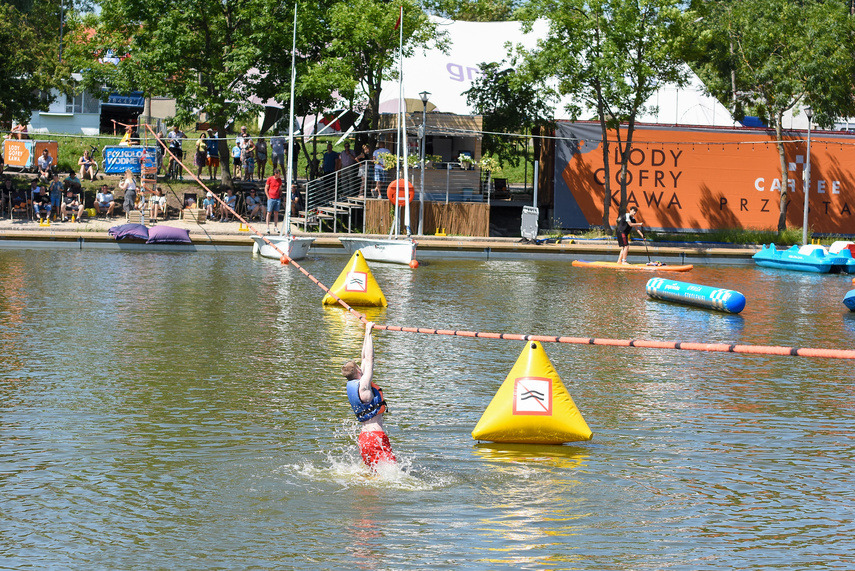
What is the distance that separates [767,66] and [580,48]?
8.23 meters

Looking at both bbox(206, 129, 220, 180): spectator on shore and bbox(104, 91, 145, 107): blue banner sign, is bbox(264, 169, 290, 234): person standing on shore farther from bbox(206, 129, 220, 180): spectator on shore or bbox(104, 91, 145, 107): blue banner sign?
bbox(104, 91, 145, 107): blue banner sign

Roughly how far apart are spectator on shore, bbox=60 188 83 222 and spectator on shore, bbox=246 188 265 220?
6035mm

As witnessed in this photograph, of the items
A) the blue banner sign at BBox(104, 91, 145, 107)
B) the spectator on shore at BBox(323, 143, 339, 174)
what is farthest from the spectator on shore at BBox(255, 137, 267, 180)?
the blue banner sign at BBox(104, 91, 145, 107)

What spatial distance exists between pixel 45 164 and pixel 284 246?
43.2 feet

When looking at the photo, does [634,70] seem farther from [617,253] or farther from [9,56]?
[9,56]

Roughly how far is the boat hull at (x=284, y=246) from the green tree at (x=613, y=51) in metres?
12.1

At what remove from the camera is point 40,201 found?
36281 millimetres

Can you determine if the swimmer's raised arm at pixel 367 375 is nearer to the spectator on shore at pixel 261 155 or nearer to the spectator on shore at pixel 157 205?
the spectator on shore at pixel 157 205

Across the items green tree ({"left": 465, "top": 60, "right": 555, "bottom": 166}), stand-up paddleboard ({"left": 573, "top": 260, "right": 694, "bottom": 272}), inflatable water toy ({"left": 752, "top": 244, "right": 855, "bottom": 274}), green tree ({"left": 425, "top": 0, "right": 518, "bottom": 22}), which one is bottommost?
stand-up paddleboard ({"left": 573, "top": 260, "right": 694, "bottom": 272})

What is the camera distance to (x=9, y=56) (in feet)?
127

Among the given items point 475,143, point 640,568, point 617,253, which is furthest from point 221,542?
point 475,143

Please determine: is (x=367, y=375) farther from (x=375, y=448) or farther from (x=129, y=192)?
(x=129, y=192)

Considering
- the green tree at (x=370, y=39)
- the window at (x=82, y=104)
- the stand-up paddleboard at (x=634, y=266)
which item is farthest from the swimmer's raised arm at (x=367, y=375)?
the window at (x=82, y=104)

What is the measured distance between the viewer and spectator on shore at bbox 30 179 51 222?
35.6 meters
